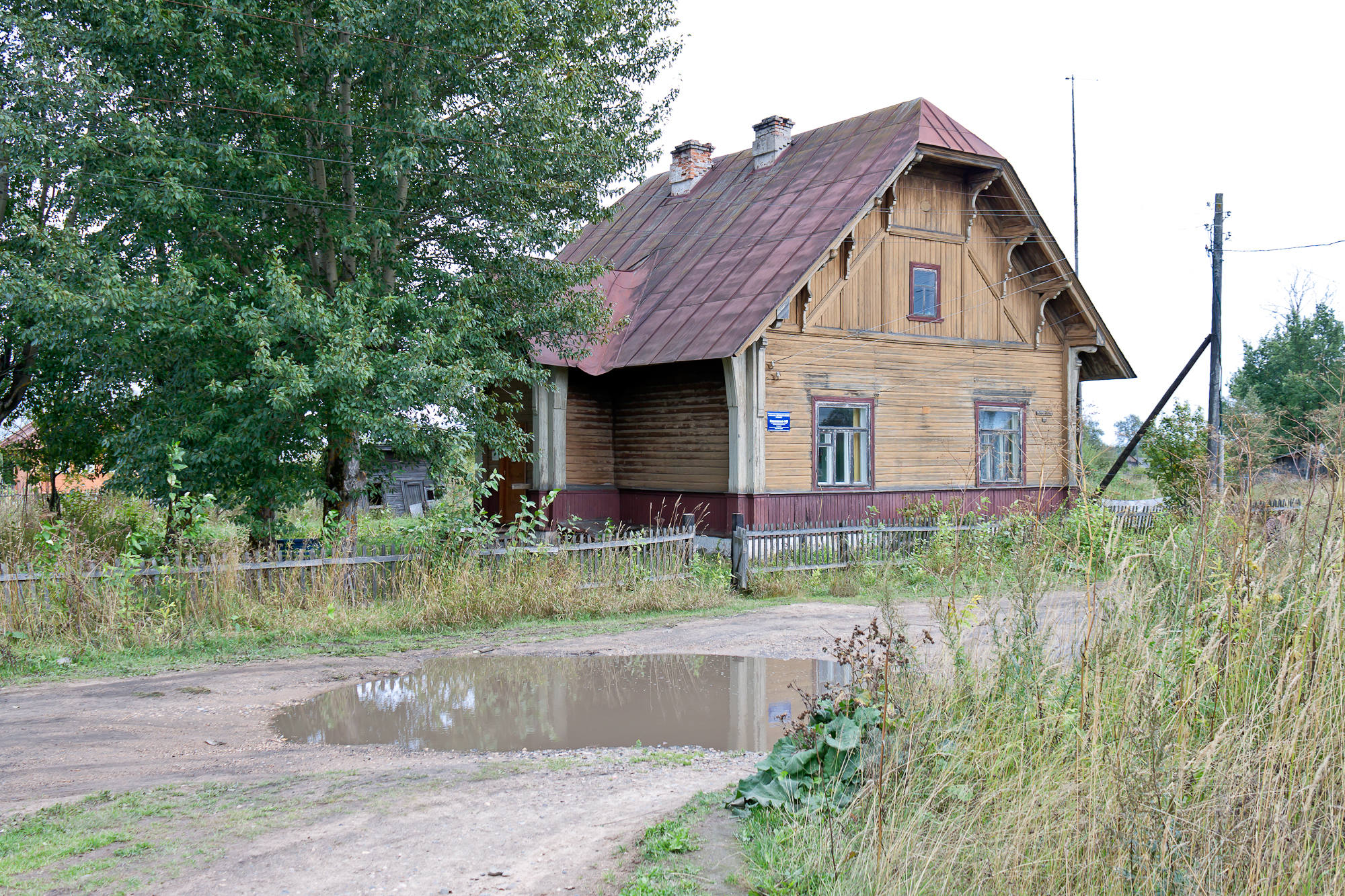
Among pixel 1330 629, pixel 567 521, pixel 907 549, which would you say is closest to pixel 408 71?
pixel 567 521

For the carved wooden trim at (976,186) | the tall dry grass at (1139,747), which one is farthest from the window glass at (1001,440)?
the tall dry grass at (1139,747)

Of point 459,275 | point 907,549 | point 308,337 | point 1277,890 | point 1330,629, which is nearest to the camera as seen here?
point 1277,890

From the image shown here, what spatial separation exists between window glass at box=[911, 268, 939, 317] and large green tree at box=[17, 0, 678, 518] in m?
6.16

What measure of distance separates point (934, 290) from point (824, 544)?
5862mm

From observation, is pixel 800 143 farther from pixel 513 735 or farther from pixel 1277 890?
pixel 1277 890

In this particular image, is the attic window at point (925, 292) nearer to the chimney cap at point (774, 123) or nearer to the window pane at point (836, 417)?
the window pane at point (836, 417)

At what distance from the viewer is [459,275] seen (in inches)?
553

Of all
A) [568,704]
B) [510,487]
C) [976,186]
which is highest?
[976,186]

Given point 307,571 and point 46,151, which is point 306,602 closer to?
point 307,571

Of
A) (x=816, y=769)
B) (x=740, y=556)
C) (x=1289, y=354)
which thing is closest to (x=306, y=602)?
(x=740, y=556)

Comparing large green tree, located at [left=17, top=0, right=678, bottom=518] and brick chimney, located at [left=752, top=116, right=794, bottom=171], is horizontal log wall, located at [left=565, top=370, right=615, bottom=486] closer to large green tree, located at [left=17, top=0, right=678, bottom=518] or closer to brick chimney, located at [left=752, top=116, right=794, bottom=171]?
large green tree, located at [left=17, top=0, right=678, bottom=518]

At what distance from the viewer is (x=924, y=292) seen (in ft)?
58.3

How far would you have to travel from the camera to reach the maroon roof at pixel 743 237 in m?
15.5

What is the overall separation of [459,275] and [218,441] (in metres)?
4.10
